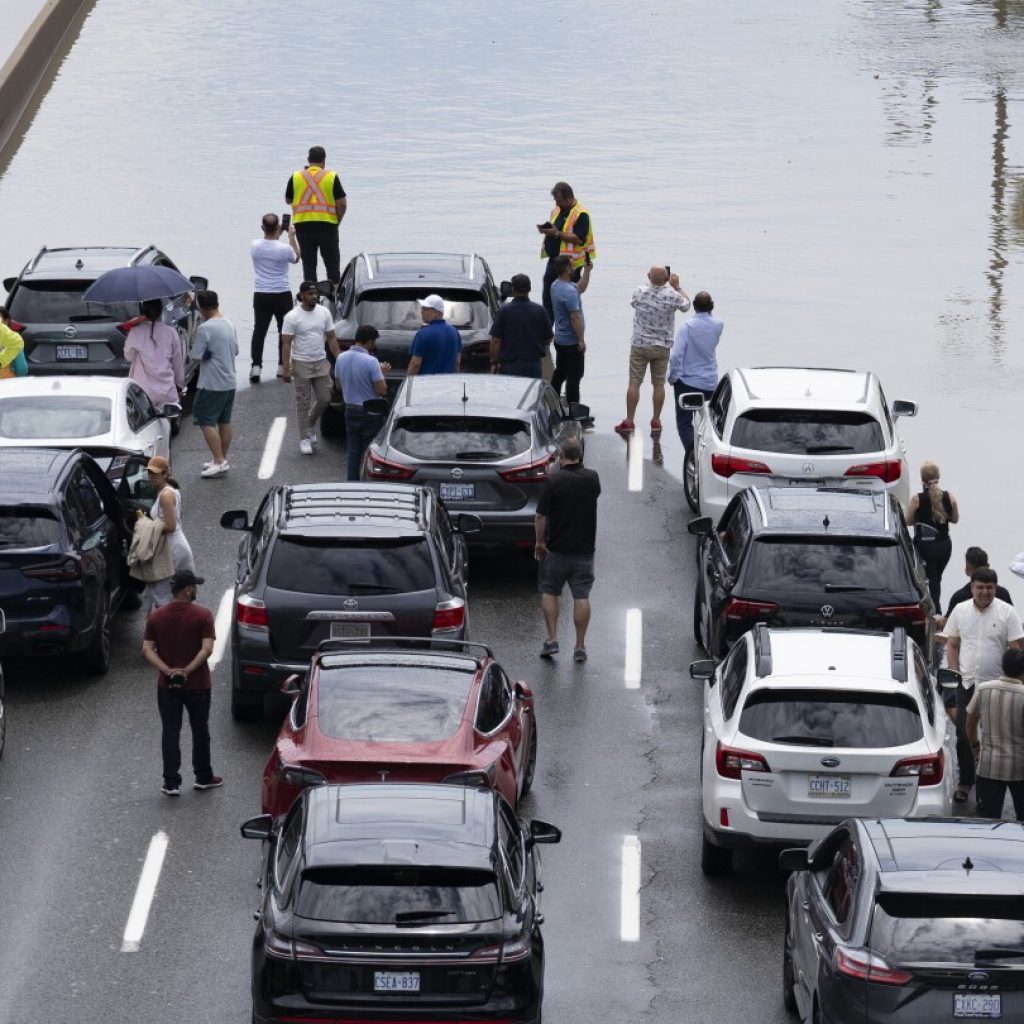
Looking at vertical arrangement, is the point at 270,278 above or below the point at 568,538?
above

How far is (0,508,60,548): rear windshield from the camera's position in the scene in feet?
55.6

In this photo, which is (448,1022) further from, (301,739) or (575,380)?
(575,380)

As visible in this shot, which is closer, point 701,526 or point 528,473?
point 701,526

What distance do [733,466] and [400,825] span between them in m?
9.00

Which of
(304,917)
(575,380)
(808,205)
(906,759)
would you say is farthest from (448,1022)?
(808,205)

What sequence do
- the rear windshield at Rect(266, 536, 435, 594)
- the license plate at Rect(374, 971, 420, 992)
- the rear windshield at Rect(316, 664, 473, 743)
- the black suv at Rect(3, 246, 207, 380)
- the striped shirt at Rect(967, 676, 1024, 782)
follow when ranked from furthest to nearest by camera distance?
the black suv at Rect(3, 246, 207, 380), the rear windshield at Rect(266, 536, 435, 594), the striped shirt at Rect(967, 676, 1024, 782), the rear windshield at Rect(316, 664, 473, 743), the license plate at Rect(374, 971, 420, 992)

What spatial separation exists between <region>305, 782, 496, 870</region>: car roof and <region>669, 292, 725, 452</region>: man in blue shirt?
1140 centimetres

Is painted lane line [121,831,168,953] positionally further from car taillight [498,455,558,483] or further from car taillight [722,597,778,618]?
car taillight [498,455,558,483]

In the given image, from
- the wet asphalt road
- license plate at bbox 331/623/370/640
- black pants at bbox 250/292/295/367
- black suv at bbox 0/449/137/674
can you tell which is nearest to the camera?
the wet asphalt road

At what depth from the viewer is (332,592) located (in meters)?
16.0

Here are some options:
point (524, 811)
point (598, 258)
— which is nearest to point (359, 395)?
point (524, 811)

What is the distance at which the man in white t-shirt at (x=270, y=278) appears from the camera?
2500 cm

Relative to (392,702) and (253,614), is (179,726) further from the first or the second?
(392,702)

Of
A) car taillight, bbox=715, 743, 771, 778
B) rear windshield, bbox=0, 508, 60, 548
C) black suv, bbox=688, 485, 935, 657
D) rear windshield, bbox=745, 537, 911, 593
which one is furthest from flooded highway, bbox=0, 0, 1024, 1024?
rear windshield, bbox=745, 537, 911, 593
